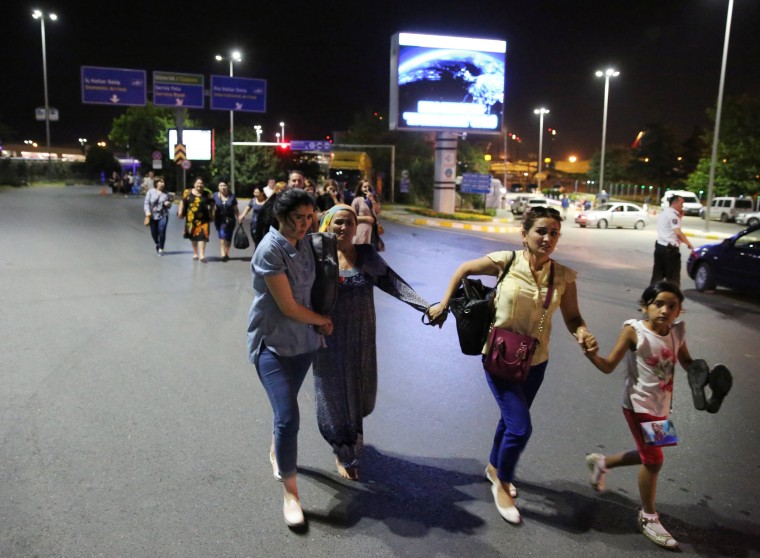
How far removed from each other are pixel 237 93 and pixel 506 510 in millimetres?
37785

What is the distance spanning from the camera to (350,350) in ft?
13.1

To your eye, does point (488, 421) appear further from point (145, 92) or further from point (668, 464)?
point (145, 92)

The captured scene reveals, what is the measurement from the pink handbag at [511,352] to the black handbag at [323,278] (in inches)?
35.9

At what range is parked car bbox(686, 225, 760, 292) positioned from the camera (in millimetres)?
10961

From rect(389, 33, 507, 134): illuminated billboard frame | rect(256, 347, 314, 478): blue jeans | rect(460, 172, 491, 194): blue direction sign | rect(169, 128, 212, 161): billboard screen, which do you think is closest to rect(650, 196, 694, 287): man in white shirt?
rect(256, 347, 314, 478): blue jeans

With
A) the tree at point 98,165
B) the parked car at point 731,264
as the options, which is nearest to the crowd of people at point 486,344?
the parked car at point 731,264

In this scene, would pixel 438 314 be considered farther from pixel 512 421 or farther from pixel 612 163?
pixel 612 163

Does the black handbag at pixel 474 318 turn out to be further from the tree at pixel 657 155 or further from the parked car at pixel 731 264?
the tree at pixel 657 155

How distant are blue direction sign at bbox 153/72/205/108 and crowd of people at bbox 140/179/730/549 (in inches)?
1404

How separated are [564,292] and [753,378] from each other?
3.86m

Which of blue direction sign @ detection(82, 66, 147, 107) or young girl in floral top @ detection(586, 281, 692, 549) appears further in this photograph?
blue direction sign @ detection(82, 66, 147, 107)

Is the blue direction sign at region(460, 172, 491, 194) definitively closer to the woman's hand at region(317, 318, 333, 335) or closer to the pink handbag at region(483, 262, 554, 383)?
the pink handbag at region(483, 262, 554, 383)

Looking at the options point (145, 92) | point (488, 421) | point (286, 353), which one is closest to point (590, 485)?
point (488, 421)

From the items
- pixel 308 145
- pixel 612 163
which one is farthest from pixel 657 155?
pixel 308 145
